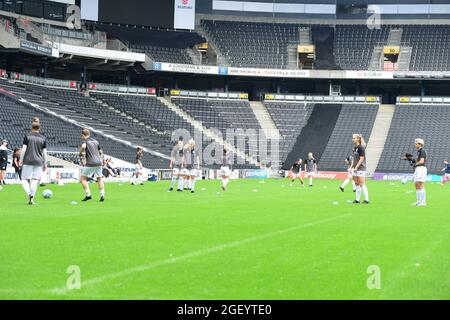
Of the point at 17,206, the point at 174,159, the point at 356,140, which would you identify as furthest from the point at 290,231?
the point at 174,159

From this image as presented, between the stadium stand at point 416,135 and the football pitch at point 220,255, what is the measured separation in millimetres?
48019

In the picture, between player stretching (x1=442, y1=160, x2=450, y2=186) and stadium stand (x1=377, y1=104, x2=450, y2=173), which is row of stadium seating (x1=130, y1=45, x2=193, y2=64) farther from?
player stretching (x1=442, y1=160, x2=450, y2=186)

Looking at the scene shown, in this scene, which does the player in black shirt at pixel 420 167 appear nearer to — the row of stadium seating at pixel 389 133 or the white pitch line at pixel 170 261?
the white pitch line at pixel 170 261

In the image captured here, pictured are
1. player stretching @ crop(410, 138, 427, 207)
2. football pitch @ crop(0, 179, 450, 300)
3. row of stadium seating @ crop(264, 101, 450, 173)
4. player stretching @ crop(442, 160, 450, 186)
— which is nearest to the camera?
football pitch @ crop(0, 179, 450, 300)

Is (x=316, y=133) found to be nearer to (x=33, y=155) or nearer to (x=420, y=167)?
(x=420, y=167)

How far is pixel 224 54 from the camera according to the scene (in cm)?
7194

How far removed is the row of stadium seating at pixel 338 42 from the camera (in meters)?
71.6

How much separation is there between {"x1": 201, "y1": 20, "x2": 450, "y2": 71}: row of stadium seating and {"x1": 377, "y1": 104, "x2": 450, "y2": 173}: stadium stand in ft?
14.8

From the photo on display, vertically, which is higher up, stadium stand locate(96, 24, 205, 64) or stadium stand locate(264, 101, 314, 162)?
stadium stand locate(96, 24, 205, 64)

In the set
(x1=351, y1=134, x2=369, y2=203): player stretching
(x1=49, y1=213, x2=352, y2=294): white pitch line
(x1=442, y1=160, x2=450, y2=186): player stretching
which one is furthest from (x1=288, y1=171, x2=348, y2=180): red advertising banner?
(x1=49, y1=213, x2=352, y2=294): white pitch line

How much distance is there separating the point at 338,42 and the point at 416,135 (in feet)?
47.5

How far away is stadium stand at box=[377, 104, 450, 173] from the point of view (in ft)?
207

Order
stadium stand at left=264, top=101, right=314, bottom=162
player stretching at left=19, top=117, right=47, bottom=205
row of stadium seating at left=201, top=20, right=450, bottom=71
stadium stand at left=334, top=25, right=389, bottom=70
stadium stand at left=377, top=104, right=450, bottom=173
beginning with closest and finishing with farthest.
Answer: player stretching at left=19, top=117, right=47, bottom=205, stadium stand at left=377, top=104, right=450, bottom=173, stadium stand at left=264, top=101, right=314, bottom=162, row of stadium seating at left=201, top=20, right=450, bottom=71, stadium stand at left=334, top=25, right=389, bottom=70

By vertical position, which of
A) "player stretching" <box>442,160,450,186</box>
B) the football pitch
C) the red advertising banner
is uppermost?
the football pitch
